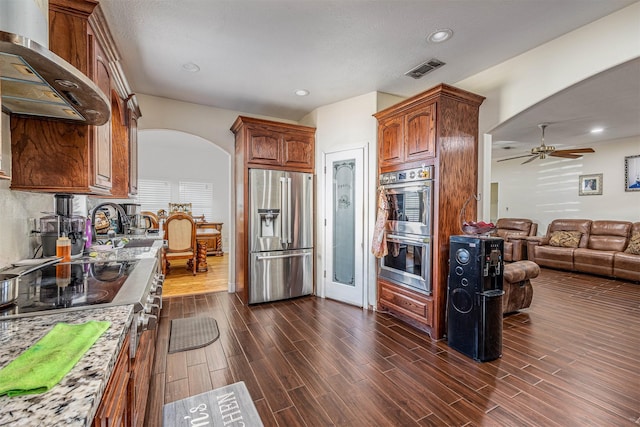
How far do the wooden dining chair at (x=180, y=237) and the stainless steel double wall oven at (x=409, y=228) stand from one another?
3.60 meters

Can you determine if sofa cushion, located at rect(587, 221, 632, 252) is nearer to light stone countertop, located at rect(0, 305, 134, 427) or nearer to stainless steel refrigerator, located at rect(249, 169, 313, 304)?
stainless steel refrigerator, located at rect(249, 169, 313, 304)

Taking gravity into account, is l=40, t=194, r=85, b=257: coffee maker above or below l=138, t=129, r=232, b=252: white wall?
below

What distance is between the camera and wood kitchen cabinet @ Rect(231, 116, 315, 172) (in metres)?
3.71

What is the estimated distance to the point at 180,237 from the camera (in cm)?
515

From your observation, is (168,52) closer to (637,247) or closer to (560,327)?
(560,327)

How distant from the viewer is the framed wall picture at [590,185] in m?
6.26

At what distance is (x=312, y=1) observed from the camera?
6.54ft

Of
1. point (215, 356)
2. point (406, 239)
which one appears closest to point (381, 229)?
point (406, 239)

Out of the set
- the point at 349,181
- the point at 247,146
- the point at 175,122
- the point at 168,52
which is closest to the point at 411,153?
the point at 349,181

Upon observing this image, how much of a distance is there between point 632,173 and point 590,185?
0.68 meters

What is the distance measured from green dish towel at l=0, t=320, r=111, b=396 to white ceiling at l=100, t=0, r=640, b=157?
2.19 m

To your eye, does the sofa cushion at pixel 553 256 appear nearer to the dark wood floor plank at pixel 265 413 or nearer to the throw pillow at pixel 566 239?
the throw pillow at pixel 566 239

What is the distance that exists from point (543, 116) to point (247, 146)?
4.59 meters

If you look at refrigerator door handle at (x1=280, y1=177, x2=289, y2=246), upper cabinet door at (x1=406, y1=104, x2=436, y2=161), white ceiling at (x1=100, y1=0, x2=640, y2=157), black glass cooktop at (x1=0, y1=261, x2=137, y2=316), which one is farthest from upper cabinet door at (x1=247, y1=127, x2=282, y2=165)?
black glass cooktop at (x1=0, y1=261, x2=137, y2=316)
